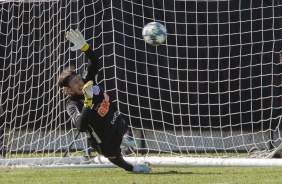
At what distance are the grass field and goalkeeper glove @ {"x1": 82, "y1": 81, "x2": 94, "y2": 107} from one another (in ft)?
2.97

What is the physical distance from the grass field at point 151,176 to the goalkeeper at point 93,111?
361 millimetres

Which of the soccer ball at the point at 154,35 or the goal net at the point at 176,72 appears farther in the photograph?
the goal net at the point at 176,72

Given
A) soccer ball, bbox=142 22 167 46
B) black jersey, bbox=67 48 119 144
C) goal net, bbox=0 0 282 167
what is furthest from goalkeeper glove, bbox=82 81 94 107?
goal net, bbox=0 0 282 167

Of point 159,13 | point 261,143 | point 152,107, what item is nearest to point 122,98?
point 152,107

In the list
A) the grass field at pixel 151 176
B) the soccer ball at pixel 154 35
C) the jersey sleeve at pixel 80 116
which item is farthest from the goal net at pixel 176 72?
the jersey sleeve at pixel 80 116

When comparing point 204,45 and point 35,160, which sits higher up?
point 204,45

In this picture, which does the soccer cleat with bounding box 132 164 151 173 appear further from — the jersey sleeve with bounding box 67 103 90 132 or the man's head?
the man's head

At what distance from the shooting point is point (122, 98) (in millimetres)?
13500

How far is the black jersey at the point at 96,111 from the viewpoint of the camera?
30.6 feet

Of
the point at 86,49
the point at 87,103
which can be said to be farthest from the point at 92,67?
the point at 87,103

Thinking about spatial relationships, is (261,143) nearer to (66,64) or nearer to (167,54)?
(167,54)

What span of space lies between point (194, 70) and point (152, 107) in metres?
0.99

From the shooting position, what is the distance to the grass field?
28.5 feet

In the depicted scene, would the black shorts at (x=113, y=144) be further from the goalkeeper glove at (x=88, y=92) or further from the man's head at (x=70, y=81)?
the goalkeeper glove at (x=88, y=92)
